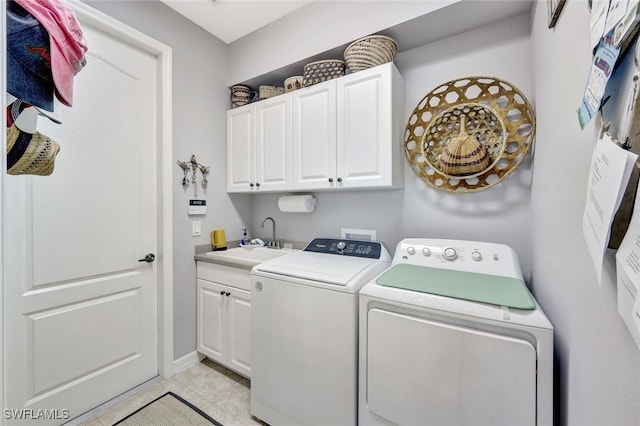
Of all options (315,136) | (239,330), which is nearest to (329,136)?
(315,136)

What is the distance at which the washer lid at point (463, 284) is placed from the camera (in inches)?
37.7

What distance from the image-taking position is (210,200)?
2.20 m

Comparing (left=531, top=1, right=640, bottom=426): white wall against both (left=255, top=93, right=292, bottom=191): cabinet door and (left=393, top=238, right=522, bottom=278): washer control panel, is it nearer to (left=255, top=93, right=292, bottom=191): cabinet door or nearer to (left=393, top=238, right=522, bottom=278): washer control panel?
(left=393, top=238, right=522, bottom=278): washer control panel

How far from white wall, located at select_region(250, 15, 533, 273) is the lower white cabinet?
820 millimetres

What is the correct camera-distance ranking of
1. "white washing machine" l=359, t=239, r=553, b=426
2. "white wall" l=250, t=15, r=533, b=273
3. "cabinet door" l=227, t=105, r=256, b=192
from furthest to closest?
"cabinet door" l=227, t=105, r=256, b=192 < "white wall" l=250, t=15, r=533, b=273 < "white washing machine" l=359, t=239, r=553, b=426

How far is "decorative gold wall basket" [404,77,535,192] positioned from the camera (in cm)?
138

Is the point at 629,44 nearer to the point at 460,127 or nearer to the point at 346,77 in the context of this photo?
the point at 460,127

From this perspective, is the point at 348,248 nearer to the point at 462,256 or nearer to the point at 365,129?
the point at 462,256

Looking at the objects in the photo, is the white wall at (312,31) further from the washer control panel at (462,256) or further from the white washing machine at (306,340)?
the white washing machine at (306,340)

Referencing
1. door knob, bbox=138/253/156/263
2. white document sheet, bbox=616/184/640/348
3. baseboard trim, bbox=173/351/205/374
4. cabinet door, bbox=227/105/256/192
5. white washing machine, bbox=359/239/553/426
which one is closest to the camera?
white document sheet, bbox=616/184/640/348

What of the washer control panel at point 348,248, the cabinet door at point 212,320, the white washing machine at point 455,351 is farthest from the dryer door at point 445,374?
the cabinet door at point 212,320

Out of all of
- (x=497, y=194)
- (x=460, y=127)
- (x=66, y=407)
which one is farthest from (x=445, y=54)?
(x=66, y=407)

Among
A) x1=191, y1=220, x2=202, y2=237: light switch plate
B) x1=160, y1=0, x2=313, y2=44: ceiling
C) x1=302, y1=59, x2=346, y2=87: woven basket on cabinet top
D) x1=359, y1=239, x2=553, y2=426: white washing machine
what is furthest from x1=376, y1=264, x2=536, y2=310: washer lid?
x1=160, y1=0, x2=313, y2=44: ceiling

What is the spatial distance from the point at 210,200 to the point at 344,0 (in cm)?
183
